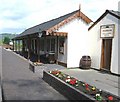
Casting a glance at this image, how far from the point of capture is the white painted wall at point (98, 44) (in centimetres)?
1165

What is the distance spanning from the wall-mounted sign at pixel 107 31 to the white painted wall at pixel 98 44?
0.23 m

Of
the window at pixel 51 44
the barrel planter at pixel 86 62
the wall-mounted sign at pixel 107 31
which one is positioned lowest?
the barrel planter at pixel 86 62

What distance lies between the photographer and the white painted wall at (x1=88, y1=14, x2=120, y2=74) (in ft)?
38.2

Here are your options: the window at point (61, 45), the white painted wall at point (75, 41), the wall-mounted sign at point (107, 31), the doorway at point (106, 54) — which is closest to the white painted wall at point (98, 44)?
the wall-mounted sign at point (107, 31)

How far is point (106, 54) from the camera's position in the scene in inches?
502

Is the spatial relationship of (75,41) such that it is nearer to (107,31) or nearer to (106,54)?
(106,54)

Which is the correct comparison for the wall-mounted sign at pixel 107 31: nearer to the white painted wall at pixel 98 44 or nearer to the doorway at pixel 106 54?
the white painted wall at pixel 98 44

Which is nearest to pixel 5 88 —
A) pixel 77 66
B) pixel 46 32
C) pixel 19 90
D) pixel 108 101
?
pixel 19 90

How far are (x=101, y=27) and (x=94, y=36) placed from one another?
3.51ft

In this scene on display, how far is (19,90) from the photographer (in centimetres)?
780

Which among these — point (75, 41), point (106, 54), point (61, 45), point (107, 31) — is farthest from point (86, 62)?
point (61, 45)

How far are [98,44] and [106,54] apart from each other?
3.38 feet

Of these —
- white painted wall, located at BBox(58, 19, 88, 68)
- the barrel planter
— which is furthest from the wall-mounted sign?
white painted wall, located at BBox(58, 19, 88, 68)

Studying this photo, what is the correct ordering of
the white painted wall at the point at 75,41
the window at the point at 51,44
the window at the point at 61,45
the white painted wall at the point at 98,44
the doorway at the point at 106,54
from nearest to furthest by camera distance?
the white painted wall at the point at 98,44 < the doorway at the point at 106,54 < the white painted wall at the point at 75,41 < the window at the point at 61,45 < the window at the point at 51,44
